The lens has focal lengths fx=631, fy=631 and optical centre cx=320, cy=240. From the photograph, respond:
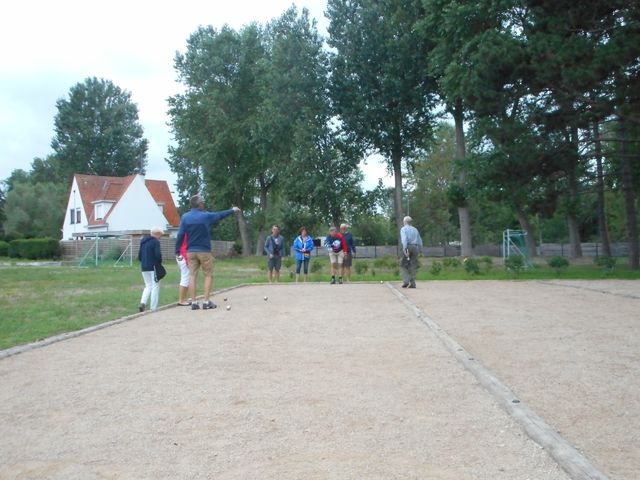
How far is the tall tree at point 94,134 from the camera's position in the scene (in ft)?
233

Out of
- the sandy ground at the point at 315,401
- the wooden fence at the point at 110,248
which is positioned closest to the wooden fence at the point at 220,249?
the wooden fence at the point at 110,248

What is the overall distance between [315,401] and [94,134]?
237 ft

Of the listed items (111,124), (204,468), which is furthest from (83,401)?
(111,124)

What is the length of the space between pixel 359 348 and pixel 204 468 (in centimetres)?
387

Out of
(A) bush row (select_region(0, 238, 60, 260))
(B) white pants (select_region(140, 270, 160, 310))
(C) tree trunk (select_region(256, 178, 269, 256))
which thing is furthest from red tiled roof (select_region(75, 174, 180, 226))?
(B) white pants (select_region(140, 270, 160, 310))

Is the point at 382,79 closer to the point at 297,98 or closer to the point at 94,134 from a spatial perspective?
the point at 297,98

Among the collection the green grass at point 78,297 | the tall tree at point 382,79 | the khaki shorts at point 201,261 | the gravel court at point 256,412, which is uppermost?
the tall tree at point 382,79

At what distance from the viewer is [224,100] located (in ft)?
170

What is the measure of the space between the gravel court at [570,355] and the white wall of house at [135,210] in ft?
153

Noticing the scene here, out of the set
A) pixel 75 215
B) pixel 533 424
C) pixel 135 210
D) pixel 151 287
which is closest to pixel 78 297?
pixel 151 287

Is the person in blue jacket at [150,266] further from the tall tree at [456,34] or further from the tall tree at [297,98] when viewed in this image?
the tall tree at [297,98]

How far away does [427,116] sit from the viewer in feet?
128

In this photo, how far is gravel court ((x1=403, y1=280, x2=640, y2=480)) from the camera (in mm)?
4145

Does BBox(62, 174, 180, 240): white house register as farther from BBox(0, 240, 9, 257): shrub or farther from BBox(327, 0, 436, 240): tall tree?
BBox(327, 0, 436, 240): tall tree
